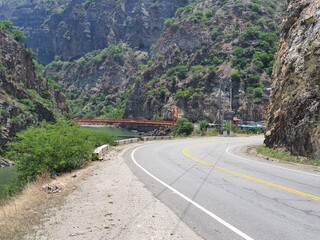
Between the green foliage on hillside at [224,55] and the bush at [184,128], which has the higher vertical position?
the green foliage on hillside at [224,55]

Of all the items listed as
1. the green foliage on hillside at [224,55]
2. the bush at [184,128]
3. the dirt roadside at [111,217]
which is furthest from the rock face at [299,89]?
the green foliage on hillside at [224,55]

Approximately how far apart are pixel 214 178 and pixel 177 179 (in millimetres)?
1435

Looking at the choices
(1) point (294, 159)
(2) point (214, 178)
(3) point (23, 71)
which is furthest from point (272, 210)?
(3) point (23, 71)

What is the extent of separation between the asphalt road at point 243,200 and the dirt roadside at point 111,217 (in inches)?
16.8

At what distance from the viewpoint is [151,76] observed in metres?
136

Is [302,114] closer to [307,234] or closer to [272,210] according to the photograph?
[272,210]

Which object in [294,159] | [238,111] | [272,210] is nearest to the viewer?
[272,210]

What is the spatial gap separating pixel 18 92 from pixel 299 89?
67.7 metres

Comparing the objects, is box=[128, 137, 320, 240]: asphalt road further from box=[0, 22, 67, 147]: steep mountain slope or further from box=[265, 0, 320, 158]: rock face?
box=[0, 22, 67, 147]: steep mountain slope

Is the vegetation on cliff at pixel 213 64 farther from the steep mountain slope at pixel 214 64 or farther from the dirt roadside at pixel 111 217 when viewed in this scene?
the dirt roadside at pixel 111 217

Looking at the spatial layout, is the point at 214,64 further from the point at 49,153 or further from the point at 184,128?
the point at 49,153

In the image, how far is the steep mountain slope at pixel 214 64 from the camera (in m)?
94.5

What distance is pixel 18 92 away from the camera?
8019 centimetres

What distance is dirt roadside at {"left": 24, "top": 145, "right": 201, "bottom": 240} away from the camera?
771 cm
